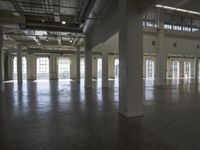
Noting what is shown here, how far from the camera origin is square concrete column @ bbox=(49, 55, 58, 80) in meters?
20.2

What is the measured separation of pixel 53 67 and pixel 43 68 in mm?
1345

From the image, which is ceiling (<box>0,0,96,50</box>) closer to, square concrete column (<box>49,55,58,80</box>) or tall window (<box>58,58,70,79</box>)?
square concrete column (<box>49,55,58,80</box>)

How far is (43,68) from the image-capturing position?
20547 mm

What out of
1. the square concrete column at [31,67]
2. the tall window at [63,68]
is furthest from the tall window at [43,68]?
the tall window at [63,68]

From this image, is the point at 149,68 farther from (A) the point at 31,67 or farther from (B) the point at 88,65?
(A) the point at 31,67

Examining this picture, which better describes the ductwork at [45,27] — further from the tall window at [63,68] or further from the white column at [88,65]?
the tall window at [63,68]

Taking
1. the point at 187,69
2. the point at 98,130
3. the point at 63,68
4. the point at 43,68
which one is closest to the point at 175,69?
the point at 187,69

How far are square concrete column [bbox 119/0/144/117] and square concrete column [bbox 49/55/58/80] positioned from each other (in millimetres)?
17341

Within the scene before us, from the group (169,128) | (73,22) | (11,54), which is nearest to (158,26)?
(73,22)

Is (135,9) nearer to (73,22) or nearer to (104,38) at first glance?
(104,38)

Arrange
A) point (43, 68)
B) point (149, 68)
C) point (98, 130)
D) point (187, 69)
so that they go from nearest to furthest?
point (98, 130) < point (43, 68) < point (149, 68) < point (187, 69)

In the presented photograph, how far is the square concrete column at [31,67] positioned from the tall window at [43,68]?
18.5 inches

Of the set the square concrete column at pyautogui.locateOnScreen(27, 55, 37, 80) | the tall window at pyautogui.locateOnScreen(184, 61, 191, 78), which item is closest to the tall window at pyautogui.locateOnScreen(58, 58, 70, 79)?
the square concrete column at pyautogui.locateOnScreen(27, 55, 37, 80)

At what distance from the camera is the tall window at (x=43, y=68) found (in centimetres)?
2030
